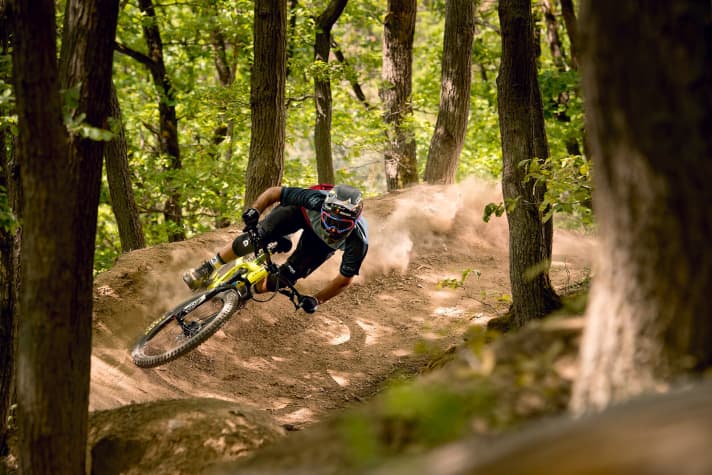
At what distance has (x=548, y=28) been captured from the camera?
17.1 meters

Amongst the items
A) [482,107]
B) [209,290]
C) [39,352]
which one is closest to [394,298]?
[209,290]

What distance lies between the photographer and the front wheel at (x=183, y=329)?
23.2ft

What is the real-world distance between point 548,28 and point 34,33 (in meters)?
15.3

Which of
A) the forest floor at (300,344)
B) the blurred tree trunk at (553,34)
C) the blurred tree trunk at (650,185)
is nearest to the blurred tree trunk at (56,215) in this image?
the forest floor at (300,344)

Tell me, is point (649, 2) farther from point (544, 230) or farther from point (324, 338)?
point (324, 338)

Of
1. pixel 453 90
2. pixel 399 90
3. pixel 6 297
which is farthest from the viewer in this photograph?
pixel 399 90

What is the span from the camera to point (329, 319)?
10.1m

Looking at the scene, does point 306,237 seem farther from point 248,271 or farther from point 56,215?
point 56,215

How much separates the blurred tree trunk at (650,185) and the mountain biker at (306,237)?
4511 millimetres

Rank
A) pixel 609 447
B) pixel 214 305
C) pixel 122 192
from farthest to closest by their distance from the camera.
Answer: pixel 122 192, pixel 214 305, pixel 609 447

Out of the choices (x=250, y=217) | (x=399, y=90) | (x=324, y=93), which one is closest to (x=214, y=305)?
(x=250, y=217)

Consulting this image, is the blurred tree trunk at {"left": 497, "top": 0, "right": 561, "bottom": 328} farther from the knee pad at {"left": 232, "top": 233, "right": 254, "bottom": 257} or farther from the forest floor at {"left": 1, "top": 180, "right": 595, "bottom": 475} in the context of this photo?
the knee pad at {"left": 232, "top": 233, "right": 254, "bottom": 257}

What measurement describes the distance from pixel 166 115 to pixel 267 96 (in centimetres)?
796

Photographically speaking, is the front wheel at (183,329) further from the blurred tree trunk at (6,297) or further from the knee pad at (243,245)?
the blurred tree trunk at (6,297)
